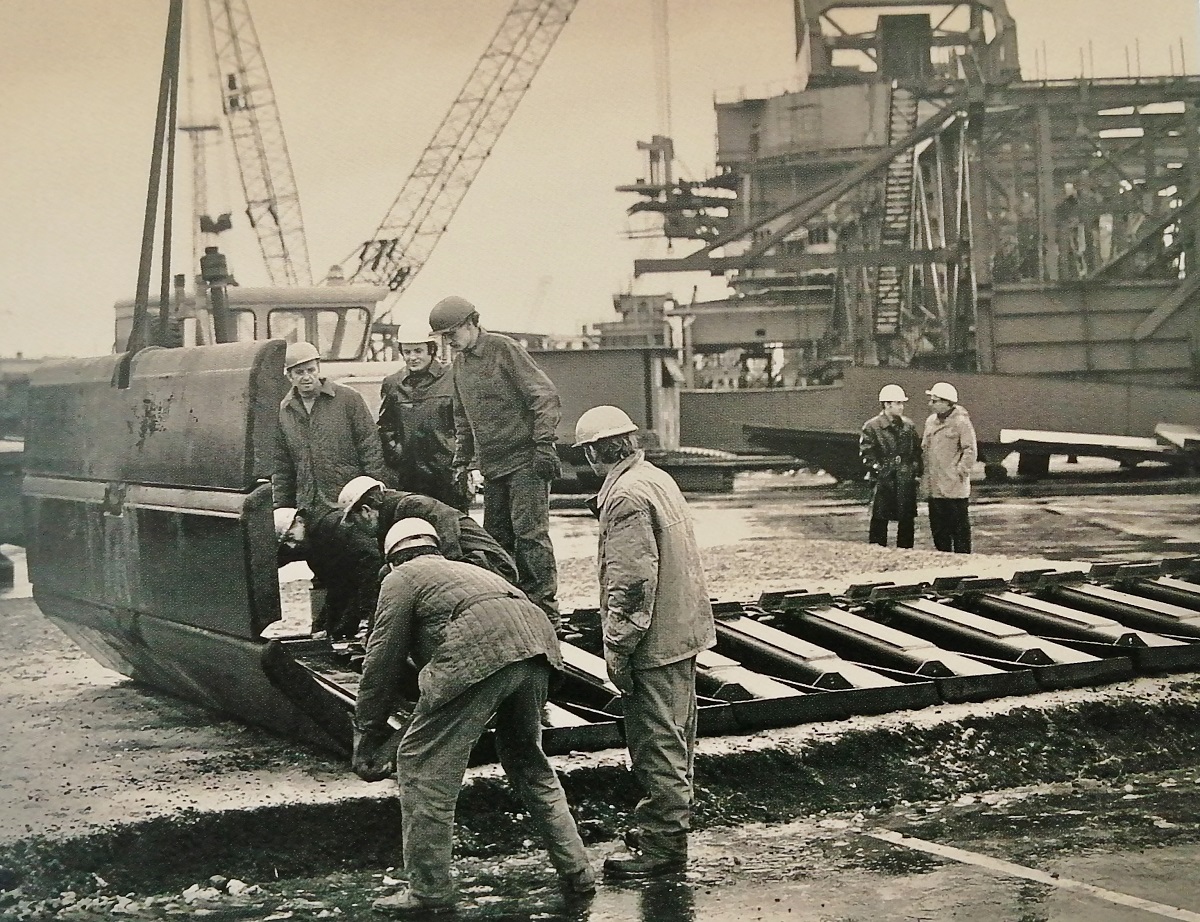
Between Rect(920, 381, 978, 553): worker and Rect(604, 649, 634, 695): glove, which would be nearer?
Rect(604, 649, 634, 695): glove

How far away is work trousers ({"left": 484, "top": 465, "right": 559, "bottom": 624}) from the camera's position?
191 inches

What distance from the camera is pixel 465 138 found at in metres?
5.29

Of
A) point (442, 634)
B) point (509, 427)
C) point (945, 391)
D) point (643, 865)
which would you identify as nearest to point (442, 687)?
point (442, 634)

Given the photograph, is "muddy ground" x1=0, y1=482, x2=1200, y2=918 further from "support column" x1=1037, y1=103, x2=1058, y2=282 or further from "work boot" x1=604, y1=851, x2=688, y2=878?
"support column" x1=1037, y1=103, x2=1058, y2=282

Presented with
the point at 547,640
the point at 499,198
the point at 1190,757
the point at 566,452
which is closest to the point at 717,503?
the point at 566,452

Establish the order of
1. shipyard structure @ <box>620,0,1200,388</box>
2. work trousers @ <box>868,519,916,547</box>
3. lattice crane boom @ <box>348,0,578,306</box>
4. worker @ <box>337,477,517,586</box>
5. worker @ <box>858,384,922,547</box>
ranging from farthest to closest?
1. work trousers @ <box>868,519,916,547</box>
2. worker @ <box>858,384,922,547</box>
3. shipyard structure @ <box>620,0,1200,388</box>
4. lattice crane boom @ <box>348,0,578,306</box>
5. worker @ <box>337,477,517,586</box>

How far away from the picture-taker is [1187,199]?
22.9 ft

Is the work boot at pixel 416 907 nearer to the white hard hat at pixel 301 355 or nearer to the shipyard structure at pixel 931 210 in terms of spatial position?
the white hard hat at pixel 301 355

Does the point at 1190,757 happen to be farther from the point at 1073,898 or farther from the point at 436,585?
the point at 436,585

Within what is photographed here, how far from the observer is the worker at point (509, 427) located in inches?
188

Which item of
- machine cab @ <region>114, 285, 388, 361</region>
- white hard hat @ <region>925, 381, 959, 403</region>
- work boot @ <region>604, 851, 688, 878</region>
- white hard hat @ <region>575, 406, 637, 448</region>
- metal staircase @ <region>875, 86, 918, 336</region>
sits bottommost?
work boot @ <region>604, 851, 688, 878</region>

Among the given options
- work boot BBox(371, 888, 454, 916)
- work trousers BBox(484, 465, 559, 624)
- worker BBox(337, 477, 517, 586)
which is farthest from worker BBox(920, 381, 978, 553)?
work boot BBox(371, 888, 454, 916)

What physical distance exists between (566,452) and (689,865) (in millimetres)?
2519

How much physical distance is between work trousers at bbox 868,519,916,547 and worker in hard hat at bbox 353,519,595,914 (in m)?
4.44
